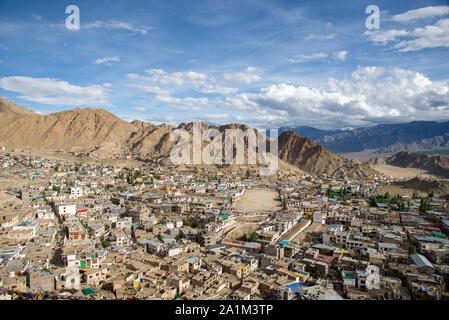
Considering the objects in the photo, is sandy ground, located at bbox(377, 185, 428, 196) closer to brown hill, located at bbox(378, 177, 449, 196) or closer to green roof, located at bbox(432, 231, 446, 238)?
brown hill, located at bbox(378, 177, 449, 196)

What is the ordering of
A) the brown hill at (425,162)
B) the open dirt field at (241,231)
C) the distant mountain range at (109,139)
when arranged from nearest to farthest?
the open dirt field at (241,231), the distant mountain range at (109,139), the brown hill at (425,162)

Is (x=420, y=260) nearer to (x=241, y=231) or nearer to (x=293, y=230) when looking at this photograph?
(x=293, y=230)

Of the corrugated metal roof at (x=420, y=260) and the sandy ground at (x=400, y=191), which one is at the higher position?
the sandy ground at (x=400, y=191)

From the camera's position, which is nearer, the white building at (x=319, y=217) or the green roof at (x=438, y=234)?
the green roof at (x=438, y=234)

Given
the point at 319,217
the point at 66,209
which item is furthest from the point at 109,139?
the point at 319,217

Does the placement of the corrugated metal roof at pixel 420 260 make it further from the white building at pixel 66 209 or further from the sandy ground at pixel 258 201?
the white building at pixel 66 209

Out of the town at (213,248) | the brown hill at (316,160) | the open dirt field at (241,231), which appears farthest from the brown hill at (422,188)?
the open dirt field at (241,231)
